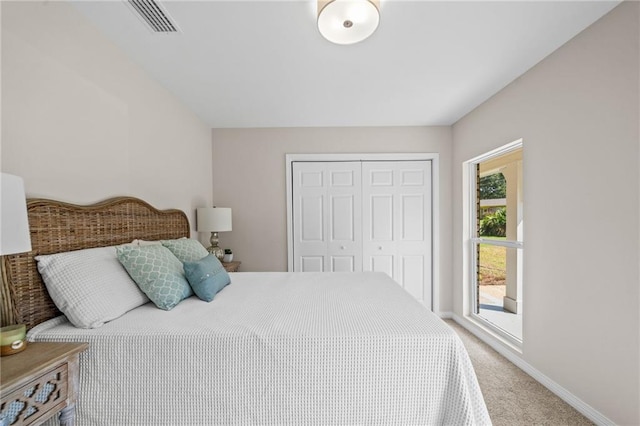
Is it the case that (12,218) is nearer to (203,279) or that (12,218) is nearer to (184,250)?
(203,279)

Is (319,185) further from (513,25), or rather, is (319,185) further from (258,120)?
(513,25)

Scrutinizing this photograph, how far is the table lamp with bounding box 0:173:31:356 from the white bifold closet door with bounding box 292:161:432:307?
8.99ft

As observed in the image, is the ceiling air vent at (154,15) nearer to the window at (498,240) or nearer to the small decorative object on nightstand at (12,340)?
the small decorative object on nightstand at (12,340)

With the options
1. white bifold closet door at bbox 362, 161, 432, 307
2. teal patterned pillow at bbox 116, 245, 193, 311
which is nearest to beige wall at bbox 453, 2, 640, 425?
white bifold closet door at bbox 362, 161, 432, 307

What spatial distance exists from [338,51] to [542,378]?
2930 millimetres

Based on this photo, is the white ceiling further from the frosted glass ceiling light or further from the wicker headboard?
the wicker headboard

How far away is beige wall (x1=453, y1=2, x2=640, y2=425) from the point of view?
1.51 meters

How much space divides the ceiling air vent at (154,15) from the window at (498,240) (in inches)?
112

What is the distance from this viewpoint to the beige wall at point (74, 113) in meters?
1.28

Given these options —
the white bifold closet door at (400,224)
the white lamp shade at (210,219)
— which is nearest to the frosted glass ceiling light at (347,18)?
the white lamp shade at (210,219)

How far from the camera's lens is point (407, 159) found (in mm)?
3580

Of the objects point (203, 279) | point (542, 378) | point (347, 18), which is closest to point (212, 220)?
point (203, 279)

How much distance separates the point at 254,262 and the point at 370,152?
6.96 ft

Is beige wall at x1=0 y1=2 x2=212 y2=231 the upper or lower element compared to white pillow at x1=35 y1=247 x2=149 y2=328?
upper
